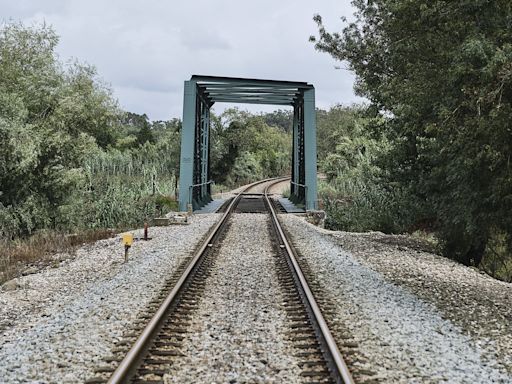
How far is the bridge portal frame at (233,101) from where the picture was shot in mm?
18500

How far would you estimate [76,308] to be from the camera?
19.8 ft

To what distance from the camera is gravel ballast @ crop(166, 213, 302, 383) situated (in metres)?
4.07

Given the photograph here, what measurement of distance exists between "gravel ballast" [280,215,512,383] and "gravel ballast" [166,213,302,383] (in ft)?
2.10

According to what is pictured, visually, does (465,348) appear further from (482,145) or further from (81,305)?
(81,305)

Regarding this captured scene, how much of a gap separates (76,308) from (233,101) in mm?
18492

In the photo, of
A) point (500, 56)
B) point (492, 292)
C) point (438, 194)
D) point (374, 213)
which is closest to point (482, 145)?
point (500, 56)

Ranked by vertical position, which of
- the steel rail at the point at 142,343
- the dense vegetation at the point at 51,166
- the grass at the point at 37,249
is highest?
the dense vegetation at the point at 51,166

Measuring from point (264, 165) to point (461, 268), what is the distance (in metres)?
46.3

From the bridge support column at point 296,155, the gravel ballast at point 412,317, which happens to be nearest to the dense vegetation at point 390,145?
the gravel ballast at point 412,317

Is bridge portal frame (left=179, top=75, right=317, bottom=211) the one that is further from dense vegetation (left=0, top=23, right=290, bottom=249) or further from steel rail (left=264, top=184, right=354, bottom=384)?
steel rail (left=264, top=184, right=354, bottom=384)

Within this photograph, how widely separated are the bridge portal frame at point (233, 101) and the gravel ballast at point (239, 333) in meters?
10.3

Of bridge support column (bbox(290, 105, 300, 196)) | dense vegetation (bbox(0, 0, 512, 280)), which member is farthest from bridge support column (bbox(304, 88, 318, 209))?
bridge support column (bbox(290, 105, 300, 196))

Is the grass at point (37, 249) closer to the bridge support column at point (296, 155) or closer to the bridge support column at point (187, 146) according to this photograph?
the bridge support column at point (187, 146)

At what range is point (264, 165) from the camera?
5544 centimetres
